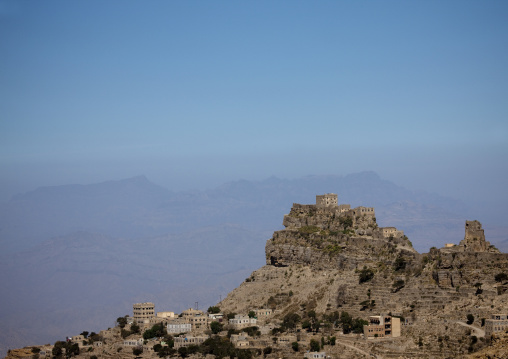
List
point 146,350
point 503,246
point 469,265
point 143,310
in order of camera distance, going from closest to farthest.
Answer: point 469,265
point 146,350
point 143,310
point 503,246

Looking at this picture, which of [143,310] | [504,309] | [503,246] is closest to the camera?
[504,309]

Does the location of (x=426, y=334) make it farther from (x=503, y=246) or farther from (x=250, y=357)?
(x=503, y=246)

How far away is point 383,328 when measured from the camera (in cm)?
8731

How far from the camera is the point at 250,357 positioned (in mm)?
89812

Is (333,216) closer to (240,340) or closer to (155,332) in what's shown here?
(240,340)

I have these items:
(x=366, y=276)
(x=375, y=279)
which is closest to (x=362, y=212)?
(x=366, y=276)

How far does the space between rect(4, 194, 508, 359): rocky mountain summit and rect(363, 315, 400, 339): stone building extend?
1.10ft

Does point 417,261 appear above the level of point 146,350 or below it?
above

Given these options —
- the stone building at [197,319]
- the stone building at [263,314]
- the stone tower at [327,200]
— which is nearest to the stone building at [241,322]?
the stone building at [263,314]

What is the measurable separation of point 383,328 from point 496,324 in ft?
34.6

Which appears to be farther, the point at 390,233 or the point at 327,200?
the point at 327,200

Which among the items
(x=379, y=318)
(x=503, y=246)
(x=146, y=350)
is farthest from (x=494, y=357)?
(x=503, y=246)

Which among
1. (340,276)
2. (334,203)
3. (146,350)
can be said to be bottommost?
(146,350)

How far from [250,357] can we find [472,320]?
1866 centimetres
